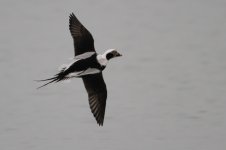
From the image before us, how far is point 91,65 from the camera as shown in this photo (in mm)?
4980

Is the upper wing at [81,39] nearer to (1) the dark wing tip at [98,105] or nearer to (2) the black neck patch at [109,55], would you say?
(2) the black neck patch at [109,55]

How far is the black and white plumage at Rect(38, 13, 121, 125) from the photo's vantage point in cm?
496

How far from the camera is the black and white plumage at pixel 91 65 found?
4.96 metres

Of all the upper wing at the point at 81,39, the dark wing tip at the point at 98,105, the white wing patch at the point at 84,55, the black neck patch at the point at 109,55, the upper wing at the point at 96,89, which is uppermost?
the upper wing at the point at 81,39

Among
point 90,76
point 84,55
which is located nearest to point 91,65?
point 84,55

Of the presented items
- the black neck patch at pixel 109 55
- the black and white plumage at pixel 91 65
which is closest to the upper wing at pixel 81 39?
the black and white plumage at pixel 91 65

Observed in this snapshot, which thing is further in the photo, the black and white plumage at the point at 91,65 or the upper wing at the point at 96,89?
the upper wing at the point at 96,89

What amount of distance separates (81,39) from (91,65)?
1.02 ft

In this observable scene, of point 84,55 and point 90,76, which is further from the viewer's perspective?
point 90,76

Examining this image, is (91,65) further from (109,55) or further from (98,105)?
(98,105)

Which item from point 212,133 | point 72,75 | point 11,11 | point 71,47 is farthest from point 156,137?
point 11,11

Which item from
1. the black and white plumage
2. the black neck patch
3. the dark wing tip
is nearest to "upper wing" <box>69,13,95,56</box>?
the black and white plumage

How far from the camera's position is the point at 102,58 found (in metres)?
5.02

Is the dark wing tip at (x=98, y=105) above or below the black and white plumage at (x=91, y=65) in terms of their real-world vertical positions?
below
